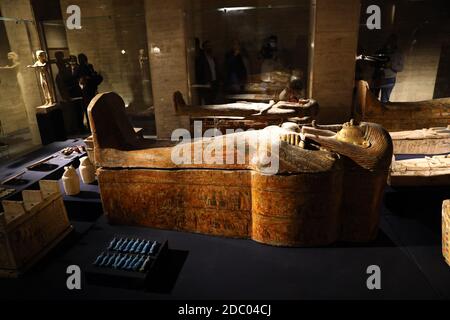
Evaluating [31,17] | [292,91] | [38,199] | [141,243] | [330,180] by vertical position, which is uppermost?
[31,17]

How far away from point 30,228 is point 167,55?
5.06 m

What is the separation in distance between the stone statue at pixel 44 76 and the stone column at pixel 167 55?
6.92 feet

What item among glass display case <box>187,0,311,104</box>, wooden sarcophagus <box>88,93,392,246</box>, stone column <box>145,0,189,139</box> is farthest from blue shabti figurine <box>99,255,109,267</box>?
glass display case <box>187,0,311,104</box>

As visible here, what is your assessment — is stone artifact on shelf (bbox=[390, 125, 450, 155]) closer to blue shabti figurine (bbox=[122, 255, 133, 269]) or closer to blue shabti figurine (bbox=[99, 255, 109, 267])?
blue shabti figurine (bbox=[122, 255, 133, 269])

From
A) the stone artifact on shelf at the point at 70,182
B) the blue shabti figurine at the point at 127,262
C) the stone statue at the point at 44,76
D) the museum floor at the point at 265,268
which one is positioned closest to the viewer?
the museum floor at the point at 265,268

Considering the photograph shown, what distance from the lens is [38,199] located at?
10.2ft

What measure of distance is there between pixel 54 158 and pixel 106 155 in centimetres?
272

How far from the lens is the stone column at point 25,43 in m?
7.01

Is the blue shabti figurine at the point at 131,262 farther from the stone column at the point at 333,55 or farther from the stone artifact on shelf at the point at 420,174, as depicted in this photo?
the stone column at the point at 333,55

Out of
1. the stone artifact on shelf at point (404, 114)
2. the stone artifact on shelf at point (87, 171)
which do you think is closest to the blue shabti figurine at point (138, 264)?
the stone artifact on shelf at point (87, 171)

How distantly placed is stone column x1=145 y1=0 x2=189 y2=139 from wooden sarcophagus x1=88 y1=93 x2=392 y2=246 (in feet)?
12.6

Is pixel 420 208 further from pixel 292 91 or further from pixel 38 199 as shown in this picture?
pixel 38 199

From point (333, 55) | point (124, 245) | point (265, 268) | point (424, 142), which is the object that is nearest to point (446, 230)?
point (265, 268)

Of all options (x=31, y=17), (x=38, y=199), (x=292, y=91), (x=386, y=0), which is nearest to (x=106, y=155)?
(x=38, y=199)
